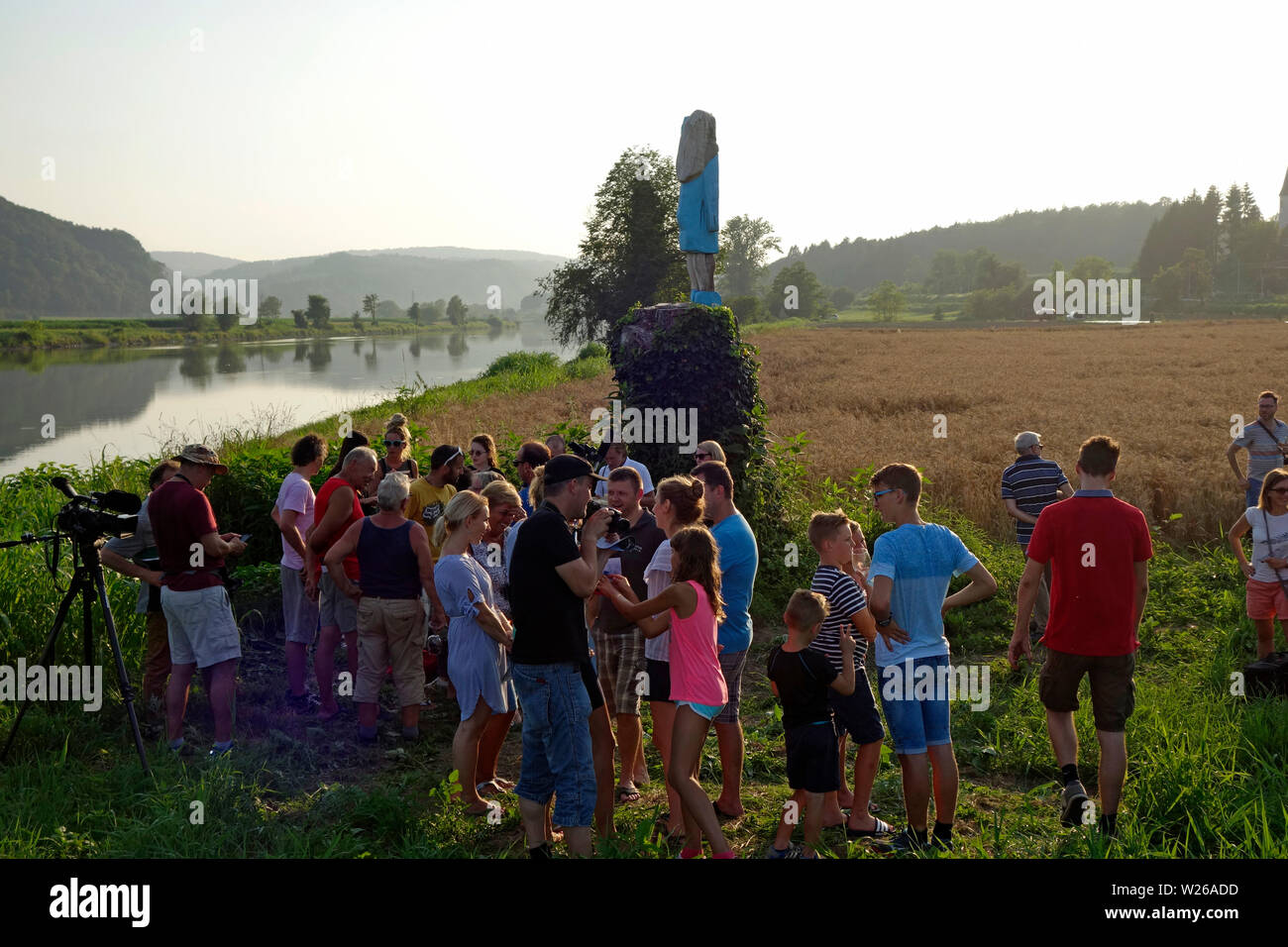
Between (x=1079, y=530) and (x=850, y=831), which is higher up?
(x=1079, y=530)

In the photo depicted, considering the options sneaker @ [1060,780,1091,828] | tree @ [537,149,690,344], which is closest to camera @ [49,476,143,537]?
sneaker @ [1060,780,1091,828]

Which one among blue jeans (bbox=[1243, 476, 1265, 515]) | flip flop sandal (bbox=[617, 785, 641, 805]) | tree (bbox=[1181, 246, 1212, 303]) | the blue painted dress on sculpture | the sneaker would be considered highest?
tree (bbox=[1181, 246, 1212, 303])

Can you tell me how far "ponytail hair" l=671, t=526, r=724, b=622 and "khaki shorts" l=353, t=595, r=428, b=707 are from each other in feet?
7.80

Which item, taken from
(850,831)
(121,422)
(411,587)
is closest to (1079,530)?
(850,831)

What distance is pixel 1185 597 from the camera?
8.84 meters

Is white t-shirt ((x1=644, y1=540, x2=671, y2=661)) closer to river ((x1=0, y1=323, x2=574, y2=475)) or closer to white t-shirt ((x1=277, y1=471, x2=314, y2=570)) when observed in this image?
white t-shirt ((x1=277, y1=471, x2=314, y2=570))

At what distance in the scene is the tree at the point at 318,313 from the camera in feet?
370

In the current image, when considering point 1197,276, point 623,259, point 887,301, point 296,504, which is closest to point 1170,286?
point 1197,276

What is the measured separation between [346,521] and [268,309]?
12745 centimetres

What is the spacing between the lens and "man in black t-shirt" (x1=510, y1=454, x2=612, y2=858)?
161 inches

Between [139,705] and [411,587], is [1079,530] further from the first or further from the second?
[139,705]

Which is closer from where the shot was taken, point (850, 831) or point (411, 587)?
point (850, 831)
